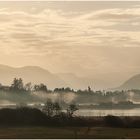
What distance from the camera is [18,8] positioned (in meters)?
4.78

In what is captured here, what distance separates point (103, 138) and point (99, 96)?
13.6 inches

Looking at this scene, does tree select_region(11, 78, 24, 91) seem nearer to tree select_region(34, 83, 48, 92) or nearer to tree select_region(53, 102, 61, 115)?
tree select_region(34, 83, 48, 92)

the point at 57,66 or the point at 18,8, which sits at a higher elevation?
the point at 18,8

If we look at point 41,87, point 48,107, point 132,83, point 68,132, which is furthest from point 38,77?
point 132,83

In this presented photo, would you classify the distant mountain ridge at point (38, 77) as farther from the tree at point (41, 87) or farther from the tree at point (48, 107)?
the tree at point (48, 107)

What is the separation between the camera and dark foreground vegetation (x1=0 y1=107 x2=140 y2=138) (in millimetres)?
4742

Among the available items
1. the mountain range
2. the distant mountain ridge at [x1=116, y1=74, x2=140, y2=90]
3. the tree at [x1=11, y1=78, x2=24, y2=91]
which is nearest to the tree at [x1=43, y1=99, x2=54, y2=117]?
the mountain range

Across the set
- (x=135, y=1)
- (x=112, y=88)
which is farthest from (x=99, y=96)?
(x=135, y=1)

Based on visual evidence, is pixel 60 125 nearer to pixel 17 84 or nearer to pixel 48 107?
pixel 48 107

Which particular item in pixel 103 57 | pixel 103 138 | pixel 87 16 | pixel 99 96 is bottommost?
pixel 103 138

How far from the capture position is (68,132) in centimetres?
476

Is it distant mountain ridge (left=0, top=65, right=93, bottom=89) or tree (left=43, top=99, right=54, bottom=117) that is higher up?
distant mountain ridge (left=0, top=65, right=93, bottom=89)

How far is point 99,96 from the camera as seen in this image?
189 inches

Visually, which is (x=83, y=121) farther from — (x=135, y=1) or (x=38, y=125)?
(x=135, y=1)
